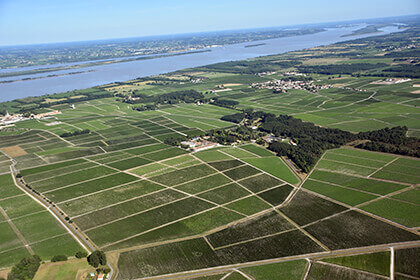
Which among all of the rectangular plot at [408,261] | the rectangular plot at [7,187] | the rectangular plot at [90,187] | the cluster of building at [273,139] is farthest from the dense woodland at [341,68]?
the rectangular plot at [7,187]

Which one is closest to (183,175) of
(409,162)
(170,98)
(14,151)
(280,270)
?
(280,270)

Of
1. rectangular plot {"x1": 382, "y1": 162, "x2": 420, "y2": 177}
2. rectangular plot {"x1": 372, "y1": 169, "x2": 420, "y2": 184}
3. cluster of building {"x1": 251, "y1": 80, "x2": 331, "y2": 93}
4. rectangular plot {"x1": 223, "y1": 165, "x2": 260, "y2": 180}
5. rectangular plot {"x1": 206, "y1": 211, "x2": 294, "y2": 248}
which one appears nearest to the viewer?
rectangular plot {"x1": 206, "y1": 211, "x2": 294, "y2": 248}

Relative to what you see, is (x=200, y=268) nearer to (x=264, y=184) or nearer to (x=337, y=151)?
(x=264, y=184)

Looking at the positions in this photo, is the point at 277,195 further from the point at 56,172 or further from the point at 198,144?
the point at 56,172

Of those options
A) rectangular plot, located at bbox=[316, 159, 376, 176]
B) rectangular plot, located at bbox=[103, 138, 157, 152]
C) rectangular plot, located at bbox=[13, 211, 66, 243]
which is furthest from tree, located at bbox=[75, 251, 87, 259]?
rectangular plot, located at bbox=[316, 159, 376, 176]

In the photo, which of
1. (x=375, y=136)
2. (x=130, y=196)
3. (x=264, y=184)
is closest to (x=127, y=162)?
(x=130, y=196)

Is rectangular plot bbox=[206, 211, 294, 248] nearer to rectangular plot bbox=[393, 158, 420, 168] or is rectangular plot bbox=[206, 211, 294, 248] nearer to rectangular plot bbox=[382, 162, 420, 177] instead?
rectangular plot bbox=[382, 162, 420, 177]
